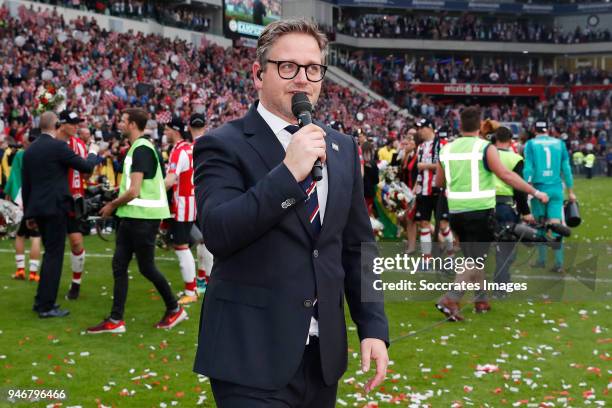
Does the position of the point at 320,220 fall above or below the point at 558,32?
below

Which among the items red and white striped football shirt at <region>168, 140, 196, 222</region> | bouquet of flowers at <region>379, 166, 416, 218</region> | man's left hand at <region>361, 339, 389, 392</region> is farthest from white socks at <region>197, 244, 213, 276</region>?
man's left hand at <region>361, 339, 389, 392</region>

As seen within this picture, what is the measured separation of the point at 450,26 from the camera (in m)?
59.0

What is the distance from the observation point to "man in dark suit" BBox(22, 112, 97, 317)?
8094mm

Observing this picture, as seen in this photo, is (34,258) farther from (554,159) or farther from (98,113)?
(98,113)

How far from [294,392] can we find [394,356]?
167 inches

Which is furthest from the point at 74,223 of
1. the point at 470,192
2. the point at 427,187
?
the point at 427,187

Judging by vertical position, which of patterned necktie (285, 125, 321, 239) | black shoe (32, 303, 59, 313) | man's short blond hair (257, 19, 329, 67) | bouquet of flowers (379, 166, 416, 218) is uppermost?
man's short blond hair (257, 19, 329, 67)

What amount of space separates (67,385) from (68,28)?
23893mm

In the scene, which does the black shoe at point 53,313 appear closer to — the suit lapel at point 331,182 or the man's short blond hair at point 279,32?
the suit lapel at point 331,182

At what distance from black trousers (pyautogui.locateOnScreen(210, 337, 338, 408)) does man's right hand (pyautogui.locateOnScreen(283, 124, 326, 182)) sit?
676 mm

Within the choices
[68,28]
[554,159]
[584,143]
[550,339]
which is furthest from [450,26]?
[550,339]

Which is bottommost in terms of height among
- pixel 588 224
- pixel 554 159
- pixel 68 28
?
pixel 588 224

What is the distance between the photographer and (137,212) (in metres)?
7.30

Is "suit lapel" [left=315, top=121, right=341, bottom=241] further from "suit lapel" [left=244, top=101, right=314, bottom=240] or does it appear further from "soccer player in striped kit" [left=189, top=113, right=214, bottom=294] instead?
"soccer player in striped kit" [left=189, top=113, right=214, bottom=294]
